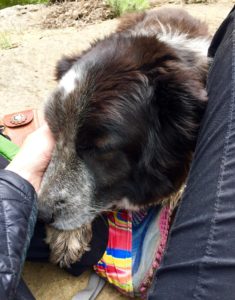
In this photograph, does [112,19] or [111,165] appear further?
[112,19]

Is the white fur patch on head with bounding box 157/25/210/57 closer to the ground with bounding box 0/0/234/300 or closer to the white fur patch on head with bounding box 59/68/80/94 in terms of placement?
the white fur patch on head with bounding box 59/68/80/94

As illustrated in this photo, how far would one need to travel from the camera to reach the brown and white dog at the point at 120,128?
2172 mm

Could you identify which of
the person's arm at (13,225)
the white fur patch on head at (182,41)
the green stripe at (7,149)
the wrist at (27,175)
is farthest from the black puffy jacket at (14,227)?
the white fur patch on head at (182,41)

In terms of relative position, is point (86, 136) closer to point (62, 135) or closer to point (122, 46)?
point (62, 135)

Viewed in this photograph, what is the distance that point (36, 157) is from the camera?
242 cm

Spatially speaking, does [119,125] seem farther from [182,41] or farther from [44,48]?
[44,48]

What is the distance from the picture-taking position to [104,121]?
215 cm

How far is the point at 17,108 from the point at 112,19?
10.4 feet

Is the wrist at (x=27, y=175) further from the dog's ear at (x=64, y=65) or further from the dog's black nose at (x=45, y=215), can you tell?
the dog's ear at (x=64, y=65)

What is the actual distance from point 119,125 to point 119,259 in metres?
0.80

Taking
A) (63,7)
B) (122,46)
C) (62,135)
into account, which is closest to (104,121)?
(62,135)

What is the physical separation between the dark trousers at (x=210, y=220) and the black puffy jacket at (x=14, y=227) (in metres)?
0.59

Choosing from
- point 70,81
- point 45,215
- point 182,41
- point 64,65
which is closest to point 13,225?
point 45,215

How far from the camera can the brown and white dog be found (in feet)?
7.13
